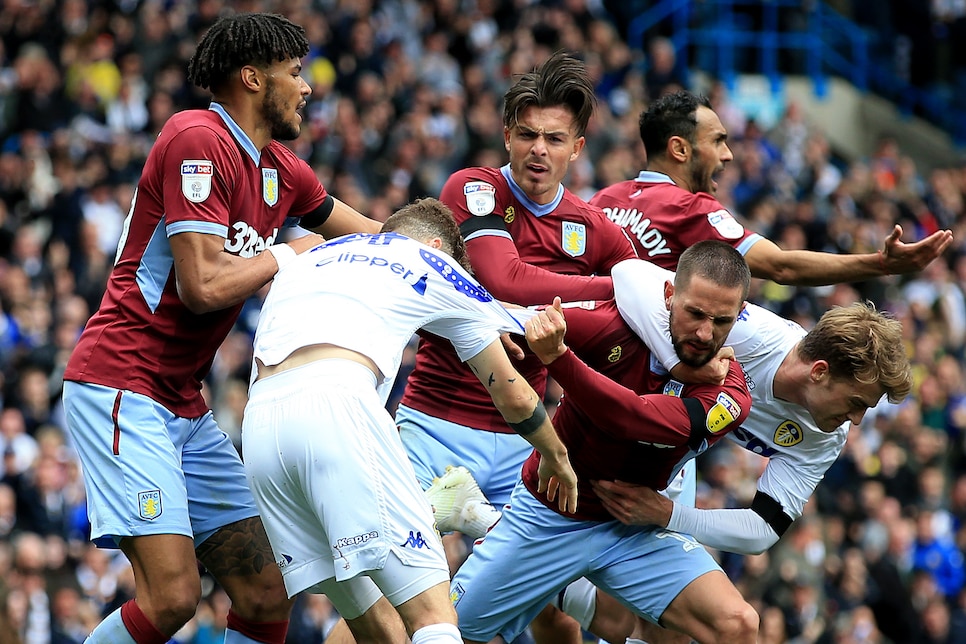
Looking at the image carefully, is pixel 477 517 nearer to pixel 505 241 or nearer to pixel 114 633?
pixel 505 241

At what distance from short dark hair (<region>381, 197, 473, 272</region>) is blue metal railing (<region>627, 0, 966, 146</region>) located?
63.6 ft

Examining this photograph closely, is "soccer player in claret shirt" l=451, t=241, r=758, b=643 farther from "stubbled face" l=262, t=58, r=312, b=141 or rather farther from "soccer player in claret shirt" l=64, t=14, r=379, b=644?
"stubbled face" l=262, t=58, r=312, b=141

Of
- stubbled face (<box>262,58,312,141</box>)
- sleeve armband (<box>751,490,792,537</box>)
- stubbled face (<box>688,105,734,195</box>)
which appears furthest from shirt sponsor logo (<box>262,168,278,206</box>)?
sleeve armband (<box>751,490,792,537</box>)

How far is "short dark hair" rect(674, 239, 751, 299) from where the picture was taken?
620 centimetres

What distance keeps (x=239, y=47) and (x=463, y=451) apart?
232 centimetres

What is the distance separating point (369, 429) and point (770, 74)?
21.3 metres

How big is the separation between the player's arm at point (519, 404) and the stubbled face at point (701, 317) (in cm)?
79

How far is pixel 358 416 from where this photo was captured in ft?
18.0

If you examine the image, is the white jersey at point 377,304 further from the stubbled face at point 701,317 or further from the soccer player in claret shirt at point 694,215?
the soccer player in claret shirt at point 694,215

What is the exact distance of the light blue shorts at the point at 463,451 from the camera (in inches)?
283

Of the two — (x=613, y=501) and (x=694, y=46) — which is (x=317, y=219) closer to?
(x=613, y=501)

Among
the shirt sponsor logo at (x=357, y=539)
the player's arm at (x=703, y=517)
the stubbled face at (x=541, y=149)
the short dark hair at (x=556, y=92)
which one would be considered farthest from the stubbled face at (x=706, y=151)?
the shirt sponsor logo at (x=357, y=539)

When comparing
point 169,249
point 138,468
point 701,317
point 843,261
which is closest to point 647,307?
point 701,317

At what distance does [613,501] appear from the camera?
21.9ft
